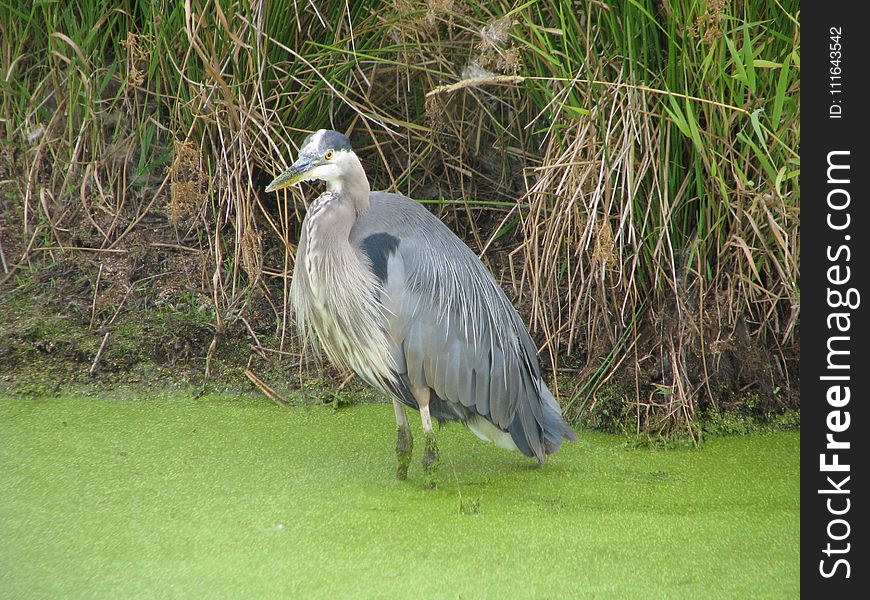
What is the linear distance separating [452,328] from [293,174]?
652mm

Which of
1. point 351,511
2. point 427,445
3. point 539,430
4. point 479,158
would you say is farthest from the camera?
point 479,158

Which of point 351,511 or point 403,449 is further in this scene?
point 403,449

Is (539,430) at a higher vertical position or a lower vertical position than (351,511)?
higher

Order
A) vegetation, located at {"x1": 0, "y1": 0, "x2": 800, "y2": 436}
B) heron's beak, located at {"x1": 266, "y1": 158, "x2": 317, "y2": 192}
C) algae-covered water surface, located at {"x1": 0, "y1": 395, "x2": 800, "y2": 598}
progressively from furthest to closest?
vegetation, located at {"x1": 0, "y1": 0, "x2": 800, "y2": 436}
heron's beak, located at {"x1": 266, "y1": 158, "x2": 317, "y2": 192}
algae-covered water surface, located at {"x1": 0, "y1": 395, "x2": 800, "y2": 598}

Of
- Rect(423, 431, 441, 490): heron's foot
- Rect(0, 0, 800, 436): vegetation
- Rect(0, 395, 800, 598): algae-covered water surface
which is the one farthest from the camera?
Rect(0, 0, 800, 436): vegetation

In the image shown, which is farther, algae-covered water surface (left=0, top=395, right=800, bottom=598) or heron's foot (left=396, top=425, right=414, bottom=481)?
heron's foot (left=396, top=425, right=414, bottom=481)

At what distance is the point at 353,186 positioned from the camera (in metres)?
2.90

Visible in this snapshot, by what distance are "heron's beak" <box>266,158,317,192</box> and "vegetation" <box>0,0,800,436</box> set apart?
430 mm

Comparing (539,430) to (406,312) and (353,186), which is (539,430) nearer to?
(406,312)

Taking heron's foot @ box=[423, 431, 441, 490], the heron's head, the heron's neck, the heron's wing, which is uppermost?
the heron's head

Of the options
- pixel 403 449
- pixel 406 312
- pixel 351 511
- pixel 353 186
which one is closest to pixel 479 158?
pixel 353 186

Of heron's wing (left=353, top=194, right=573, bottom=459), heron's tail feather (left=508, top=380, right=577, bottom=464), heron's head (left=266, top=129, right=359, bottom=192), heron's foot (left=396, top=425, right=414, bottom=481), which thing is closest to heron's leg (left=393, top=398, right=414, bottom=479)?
heron's foot (left=396, top=425, right=414, bottom=481)

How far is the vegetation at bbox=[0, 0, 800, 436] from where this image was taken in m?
Result: 2.95

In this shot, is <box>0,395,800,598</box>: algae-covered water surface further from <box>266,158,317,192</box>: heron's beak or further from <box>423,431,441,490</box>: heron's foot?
<box>266,158,317,192</box>: heron's beak
